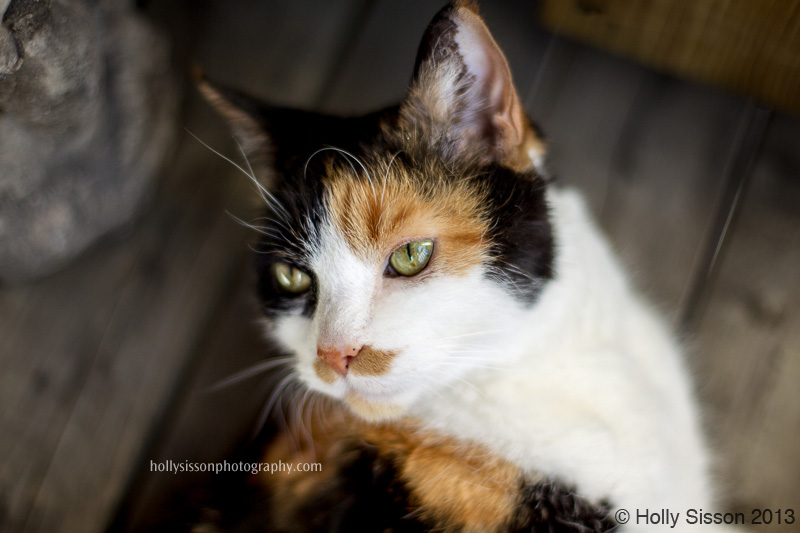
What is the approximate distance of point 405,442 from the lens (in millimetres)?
893

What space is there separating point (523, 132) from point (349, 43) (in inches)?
32.1

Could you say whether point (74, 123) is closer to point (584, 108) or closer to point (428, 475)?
point (428, 475)

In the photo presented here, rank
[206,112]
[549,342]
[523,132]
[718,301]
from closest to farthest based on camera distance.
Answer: [523,132] → [549,342] → [718,301] → [206,112]

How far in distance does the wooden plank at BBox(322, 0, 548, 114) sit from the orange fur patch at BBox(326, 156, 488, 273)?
2.11ft

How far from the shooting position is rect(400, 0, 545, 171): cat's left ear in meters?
0.69

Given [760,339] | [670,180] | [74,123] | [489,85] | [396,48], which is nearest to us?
[489,85]

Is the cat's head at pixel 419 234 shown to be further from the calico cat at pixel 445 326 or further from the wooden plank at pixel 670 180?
the wooden plank at pixel 670 180

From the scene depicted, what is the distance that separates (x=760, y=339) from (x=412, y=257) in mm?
903

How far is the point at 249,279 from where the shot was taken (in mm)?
1312

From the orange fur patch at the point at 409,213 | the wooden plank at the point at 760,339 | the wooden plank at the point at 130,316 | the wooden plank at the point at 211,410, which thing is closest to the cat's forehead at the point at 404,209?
the orange fur patch at the point at 409,213

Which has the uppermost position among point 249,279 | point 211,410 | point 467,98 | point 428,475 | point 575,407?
point 467,98

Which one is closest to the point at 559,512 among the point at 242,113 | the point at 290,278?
the point at 290,278

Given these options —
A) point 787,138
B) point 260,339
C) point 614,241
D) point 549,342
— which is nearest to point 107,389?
point 260,339

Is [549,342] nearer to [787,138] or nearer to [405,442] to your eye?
[405,442]
